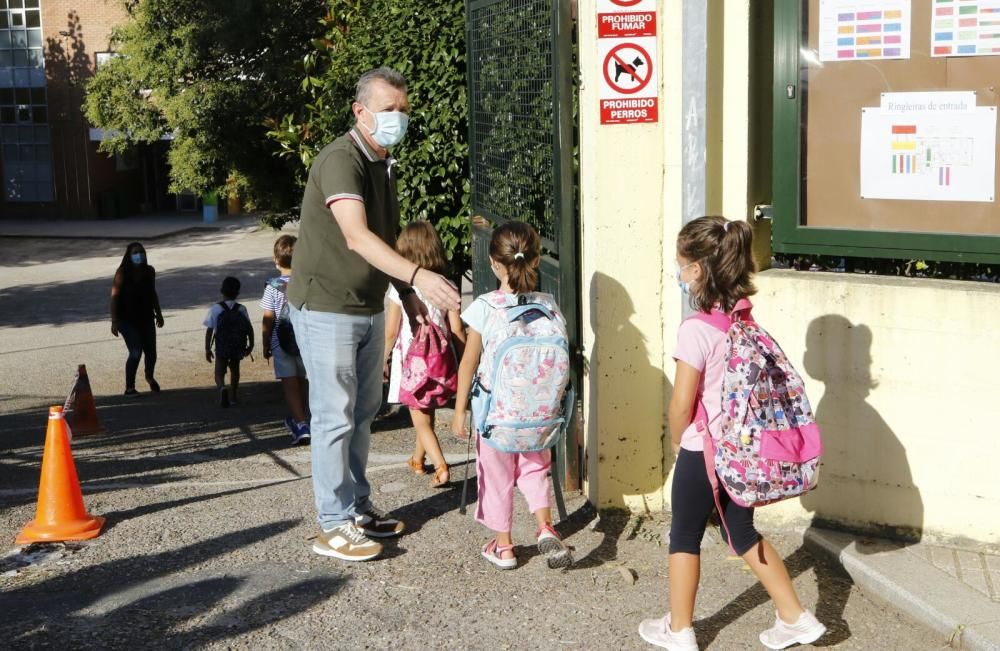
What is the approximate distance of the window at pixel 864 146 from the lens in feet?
16.2

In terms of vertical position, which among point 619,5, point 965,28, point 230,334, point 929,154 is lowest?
point 230,334

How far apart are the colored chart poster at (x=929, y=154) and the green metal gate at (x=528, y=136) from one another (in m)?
1.39

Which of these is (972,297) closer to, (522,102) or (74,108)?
(522,102)

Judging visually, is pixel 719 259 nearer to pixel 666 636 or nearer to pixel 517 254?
pixel 517 254

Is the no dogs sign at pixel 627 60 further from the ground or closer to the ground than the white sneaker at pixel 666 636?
further from the ground

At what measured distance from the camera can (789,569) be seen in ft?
16.5

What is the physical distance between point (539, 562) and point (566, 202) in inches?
67.6

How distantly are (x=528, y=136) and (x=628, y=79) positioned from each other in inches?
51.5

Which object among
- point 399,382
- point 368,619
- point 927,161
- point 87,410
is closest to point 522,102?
point 399,382

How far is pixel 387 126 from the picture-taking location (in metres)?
5.04

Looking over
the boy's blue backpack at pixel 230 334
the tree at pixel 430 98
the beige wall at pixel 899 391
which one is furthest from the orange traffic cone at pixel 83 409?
the beige wall at pixel 899 391

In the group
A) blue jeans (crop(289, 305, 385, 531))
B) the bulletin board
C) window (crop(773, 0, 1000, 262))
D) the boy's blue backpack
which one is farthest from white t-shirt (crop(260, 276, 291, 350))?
the bulletin board

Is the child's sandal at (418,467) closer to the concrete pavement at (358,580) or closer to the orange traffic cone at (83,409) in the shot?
the concrete pavement at (358,580)

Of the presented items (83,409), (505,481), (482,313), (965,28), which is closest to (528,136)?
(482,313)
